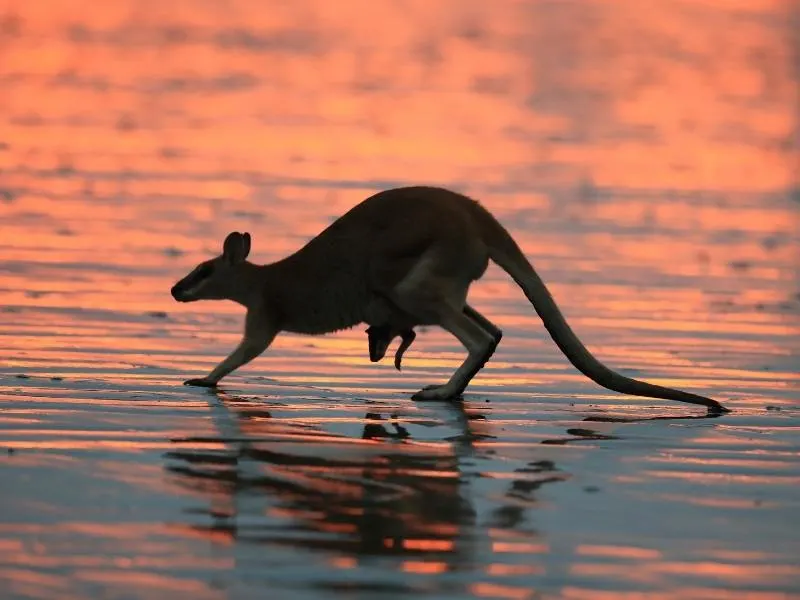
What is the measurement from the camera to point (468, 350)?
9.89m

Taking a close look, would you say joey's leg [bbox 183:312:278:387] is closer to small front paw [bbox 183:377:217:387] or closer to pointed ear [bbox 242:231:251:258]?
small front paw [bbox 183:377:217:387]

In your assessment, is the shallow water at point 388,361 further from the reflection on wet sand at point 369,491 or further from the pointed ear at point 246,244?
the pointed ear at point 246,244

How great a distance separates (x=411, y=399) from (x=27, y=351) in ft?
6.10

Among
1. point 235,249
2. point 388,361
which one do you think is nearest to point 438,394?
point 388,361

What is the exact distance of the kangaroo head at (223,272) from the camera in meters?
10.7

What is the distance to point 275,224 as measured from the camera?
48.9 ft

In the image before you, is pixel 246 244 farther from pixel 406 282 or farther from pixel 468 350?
pixel 468 350

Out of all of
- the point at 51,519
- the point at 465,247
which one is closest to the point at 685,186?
the point at 465,247

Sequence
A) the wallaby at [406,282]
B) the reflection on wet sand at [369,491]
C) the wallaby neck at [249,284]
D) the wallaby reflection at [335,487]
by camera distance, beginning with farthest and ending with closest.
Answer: the wallaby neck at [249,284] → the wallaby at [406,282] → the wallaby reflection at [335,487] → the reflection on wet sand at [369,491]

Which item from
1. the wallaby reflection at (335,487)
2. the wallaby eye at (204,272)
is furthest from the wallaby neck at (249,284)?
the wallaby reflection at (335,487)

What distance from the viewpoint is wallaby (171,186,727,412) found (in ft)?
32.4

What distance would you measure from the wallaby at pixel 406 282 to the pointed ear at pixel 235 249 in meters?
0.23

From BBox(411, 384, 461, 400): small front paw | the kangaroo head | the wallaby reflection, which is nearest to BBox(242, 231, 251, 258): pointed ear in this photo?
the kangaroo head

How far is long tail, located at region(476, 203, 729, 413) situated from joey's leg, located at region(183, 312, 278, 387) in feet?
3.58
